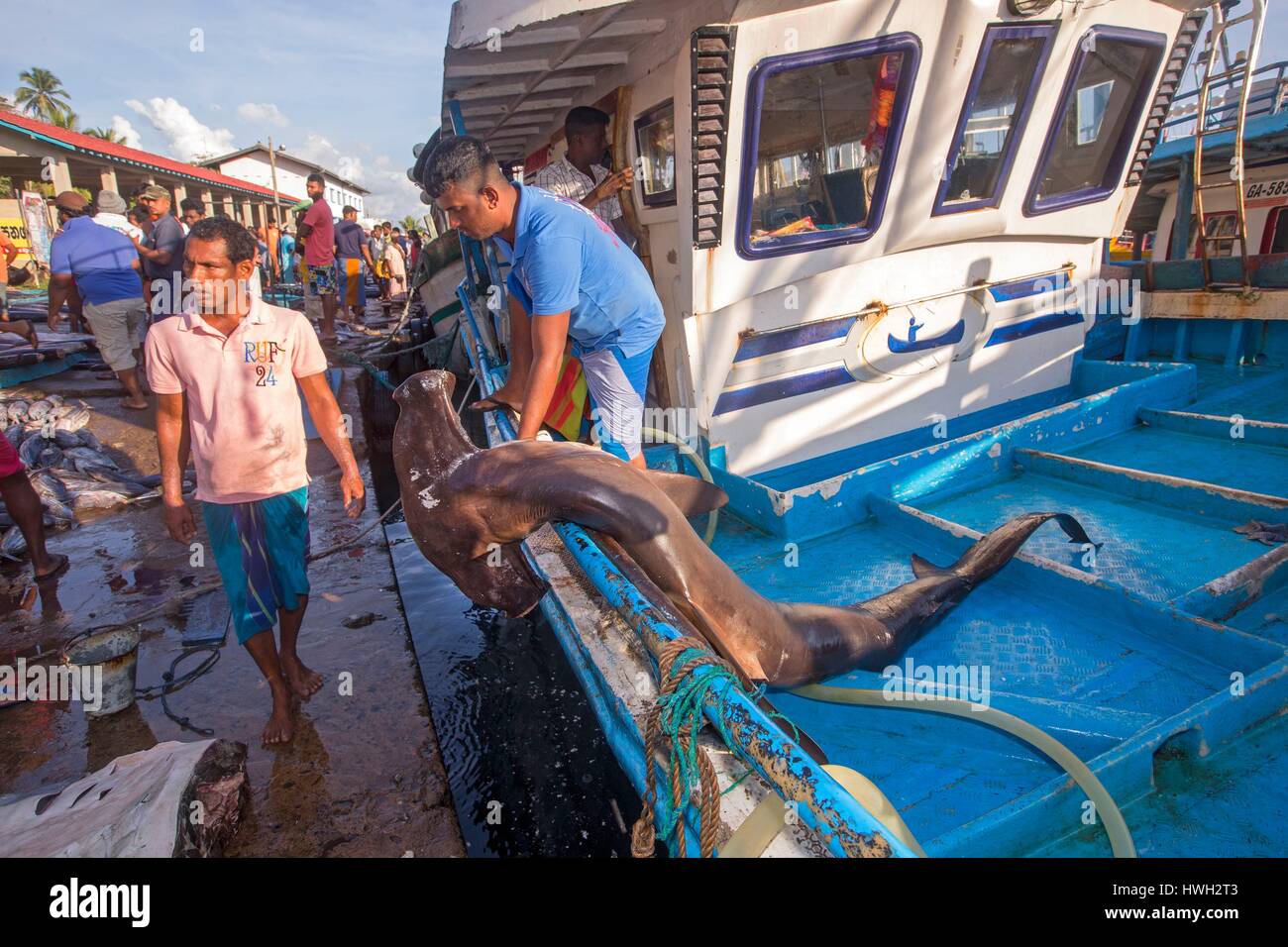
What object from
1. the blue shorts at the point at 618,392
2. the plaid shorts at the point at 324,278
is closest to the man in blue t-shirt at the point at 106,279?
the plaid shorts at the point at 324,278

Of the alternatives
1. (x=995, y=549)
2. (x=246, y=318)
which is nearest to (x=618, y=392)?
(x=246, y=318)

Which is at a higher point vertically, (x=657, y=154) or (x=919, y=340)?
(x=657, y=154)

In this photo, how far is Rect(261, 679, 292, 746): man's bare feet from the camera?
3055mm

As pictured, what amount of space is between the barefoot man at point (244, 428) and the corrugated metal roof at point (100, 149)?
18.4 meters

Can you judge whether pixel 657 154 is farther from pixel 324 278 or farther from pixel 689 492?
pixel 324 278

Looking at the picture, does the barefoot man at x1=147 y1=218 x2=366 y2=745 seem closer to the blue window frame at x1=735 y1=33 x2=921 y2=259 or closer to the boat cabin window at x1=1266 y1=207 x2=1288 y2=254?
the blue window frame at x1=735 y1=33 x2=921 y2=259

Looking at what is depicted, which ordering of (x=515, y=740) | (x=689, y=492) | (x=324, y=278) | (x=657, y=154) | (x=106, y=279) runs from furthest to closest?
(x=324, y=278) → (x=106, y=279) → (x=657, y=154) → (x=515, y=740) → (x=689, y=492)

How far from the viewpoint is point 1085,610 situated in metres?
2.90

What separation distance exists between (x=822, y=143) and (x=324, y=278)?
9724 mm

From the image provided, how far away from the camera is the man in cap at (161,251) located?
7.38 metres

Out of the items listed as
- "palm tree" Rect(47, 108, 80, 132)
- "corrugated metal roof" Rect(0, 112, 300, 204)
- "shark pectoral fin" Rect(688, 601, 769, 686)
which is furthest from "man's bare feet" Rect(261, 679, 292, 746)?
"palm tree" Rect(47, 108, 80, 132)

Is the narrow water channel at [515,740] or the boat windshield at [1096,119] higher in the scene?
the boat windshield at [1096,119]

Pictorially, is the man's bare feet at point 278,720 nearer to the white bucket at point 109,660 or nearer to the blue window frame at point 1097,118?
the white bucket at point 109,660
